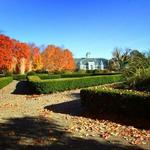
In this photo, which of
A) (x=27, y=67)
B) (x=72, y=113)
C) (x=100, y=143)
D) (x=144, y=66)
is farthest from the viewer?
(x=27, y=67)

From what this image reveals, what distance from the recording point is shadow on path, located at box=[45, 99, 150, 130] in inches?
396

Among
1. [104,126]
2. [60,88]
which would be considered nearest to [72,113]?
[104,126]

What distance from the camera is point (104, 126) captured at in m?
9.88

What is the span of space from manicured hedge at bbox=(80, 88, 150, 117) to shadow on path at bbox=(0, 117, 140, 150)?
231 cm

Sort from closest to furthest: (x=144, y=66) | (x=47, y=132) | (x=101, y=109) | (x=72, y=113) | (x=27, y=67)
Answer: (x=47, y=132), (x=101, y=109), (x=72, y=113), (x=144, y=66), (x=27, y=67)

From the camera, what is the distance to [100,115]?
1159 centimetres

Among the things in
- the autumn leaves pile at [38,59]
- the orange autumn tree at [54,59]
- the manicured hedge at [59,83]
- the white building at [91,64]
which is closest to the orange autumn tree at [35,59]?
the autumn leaves pile at [38,59]

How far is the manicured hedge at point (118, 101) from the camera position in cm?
1013

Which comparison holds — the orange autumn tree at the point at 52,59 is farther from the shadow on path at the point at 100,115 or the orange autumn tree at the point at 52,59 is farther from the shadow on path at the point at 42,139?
the shadow on path at the point at 42,139

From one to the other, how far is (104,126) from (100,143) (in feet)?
7.03

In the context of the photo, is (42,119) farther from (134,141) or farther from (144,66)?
(144,66)

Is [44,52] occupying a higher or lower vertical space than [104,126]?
higher

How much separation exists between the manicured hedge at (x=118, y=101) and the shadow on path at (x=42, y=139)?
2.31 meters

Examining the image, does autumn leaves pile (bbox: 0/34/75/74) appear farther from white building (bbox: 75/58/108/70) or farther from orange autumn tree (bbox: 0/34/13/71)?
white building (bbox: 75/58/108/70)
